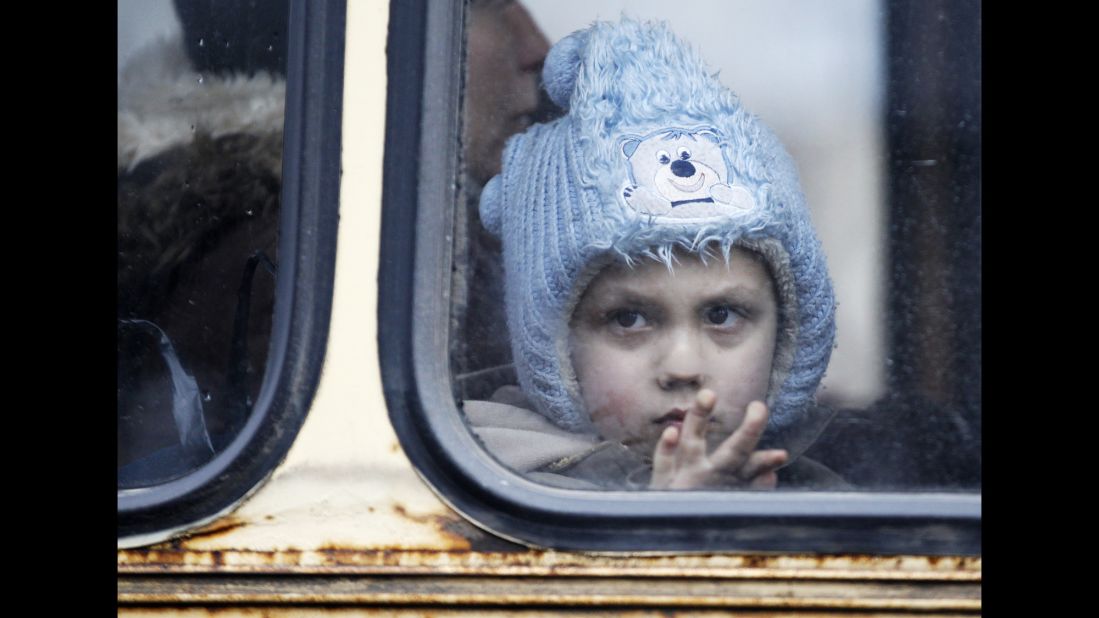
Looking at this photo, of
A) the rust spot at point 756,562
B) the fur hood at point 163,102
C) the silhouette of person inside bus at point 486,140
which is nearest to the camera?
the rust spot at point 756,562

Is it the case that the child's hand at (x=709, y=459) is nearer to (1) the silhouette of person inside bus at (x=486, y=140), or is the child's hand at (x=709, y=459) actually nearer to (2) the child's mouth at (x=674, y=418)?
(2) the child's mouth at (x=674, y=418)

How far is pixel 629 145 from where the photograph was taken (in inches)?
63.1

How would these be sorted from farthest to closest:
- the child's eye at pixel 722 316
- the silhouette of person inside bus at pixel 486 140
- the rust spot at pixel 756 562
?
the child's eye at pixel 722 316 → the silhouette of person inside bus at pixel 486 140 → the rust spot at pixel 756 562

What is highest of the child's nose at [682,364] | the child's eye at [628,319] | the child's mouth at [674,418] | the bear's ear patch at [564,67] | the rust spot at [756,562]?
the bear's ear patch at [564,67]

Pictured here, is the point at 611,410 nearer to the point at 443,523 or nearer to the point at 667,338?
the point at 667,338

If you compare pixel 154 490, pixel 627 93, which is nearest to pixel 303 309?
pixel 154 490

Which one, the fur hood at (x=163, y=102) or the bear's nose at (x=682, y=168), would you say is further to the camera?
the bear's nose at (x=682, y=168)

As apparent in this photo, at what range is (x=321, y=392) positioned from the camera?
1.22 meters

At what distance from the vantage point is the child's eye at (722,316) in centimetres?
155

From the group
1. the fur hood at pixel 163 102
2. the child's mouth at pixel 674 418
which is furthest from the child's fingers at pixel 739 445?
the fur hood at pixel 163 102

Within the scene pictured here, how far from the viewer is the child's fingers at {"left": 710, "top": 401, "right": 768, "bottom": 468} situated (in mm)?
1316

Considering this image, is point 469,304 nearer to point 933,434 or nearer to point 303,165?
point 303,165

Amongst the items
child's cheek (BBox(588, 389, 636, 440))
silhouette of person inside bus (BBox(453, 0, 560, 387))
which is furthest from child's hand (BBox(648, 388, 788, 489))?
silhouette of person inside bus (BBox(453, 0, 560, 387))

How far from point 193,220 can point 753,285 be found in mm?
730
